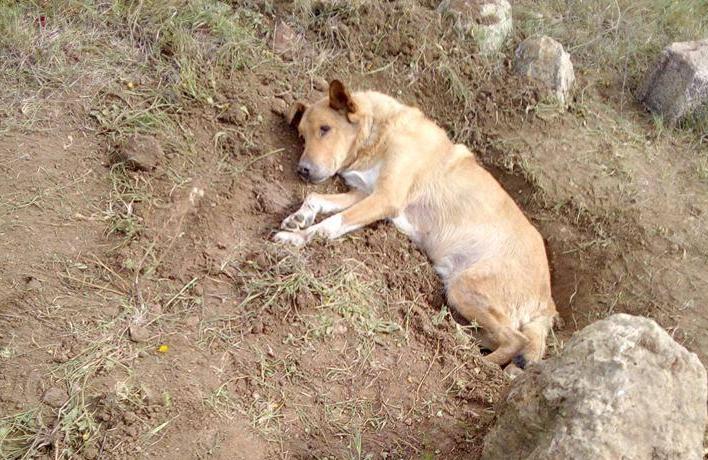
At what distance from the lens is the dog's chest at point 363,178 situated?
5.34 metres

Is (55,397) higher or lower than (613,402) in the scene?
lower

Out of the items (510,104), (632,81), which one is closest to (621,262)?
(510,104)

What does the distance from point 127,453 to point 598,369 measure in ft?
6.79

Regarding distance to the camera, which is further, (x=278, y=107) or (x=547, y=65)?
(x=547, y=65)

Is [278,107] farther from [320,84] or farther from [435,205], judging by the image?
[435,205]

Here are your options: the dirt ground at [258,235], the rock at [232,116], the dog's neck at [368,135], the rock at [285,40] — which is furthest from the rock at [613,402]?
the rock at [285,40]

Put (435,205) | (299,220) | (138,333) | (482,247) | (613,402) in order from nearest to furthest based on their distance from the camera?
1. (613,402)
2. (138,333)
3. (299,220)
4. (482,247)
5. (435,205)

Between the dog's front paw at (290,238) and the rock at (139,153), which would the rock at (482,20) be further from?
the rock at (139,153)

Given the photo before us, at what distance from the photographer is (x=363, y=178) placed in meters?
5.38

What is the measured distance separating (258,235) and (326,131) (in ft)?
3.76

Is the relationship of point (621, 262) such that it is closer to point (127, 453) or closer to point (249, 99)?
point (249, 99)

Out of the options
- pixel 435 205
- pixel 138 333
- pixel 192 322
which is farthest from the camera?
pixel 435 205

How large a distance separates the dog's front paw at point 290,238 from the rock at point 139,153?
38.4 inches

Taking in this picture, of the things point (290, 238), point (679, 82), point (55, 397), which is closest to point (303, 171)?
point (290, 238)
